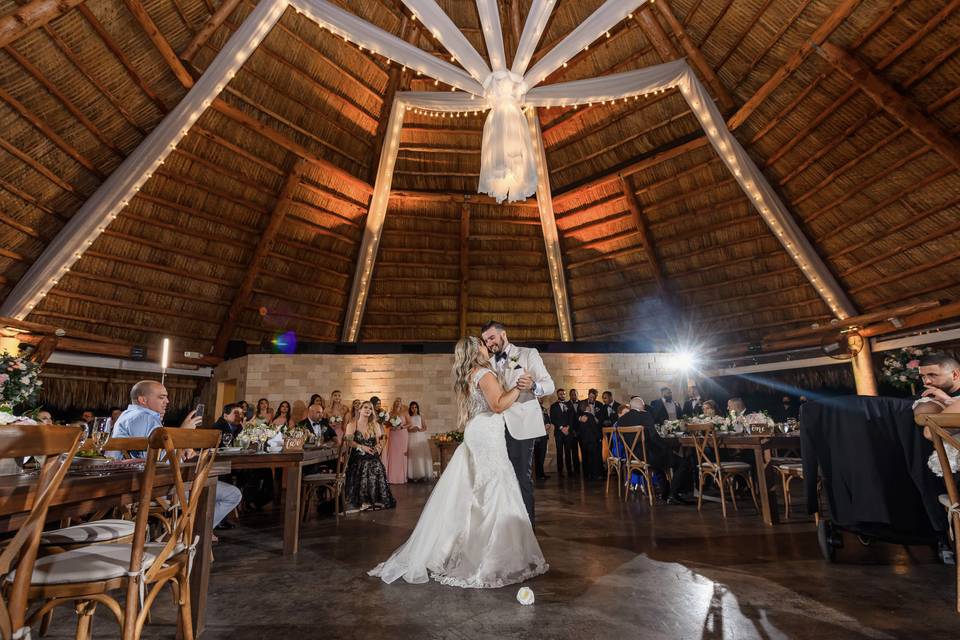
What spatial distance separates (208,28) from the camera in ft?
21.9

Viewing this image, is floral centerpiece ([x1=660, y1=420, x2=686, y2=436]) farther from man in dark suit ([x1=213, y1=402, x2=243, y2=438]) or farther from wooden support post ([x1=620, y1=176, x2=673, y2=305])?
man in dark suit ([x1=213, y1=402, x2=243, y2=438])

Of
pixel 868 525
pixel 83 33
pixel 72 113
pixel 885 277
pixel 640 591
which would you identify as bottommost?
pixel 640 591

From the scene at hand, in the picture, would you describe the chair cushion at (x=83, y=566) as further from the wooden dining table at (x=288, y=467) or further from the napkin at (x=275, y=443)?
the napkin at (x=275, y=443)

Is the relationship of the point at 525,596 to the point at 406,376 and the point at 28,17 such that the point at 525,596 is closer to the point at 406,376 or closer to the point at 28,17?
the point at 28,17

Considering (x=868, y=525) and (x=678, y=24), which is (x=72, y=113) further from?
(x=868, y=525)

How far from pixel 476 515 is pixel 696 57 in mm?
7522

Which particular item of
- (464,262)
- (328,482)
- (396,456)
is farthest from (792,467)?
(464,262)

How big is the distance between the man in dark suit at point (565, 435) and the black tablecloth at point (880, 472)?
258 inches

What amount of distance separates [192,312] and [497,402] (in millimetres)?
9409

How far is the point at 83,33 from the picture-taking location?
5926 mm

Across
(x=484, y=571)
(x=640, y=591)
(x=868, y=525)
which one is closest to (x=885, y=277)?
(x=868, y=525)

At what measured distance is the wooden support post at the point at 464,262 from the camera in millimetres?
10578

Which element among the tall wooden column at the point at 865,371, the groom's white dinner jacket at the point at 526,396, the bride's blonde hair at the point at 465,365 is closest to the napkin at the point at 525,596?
the groom's white dinner jacket at the point at 526,396

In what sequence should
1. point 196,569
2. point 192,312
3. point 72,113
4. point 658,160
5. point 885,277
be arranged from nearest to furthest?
point 196,569, point 72,113, point 885,277, point 658,160, point 192,312
